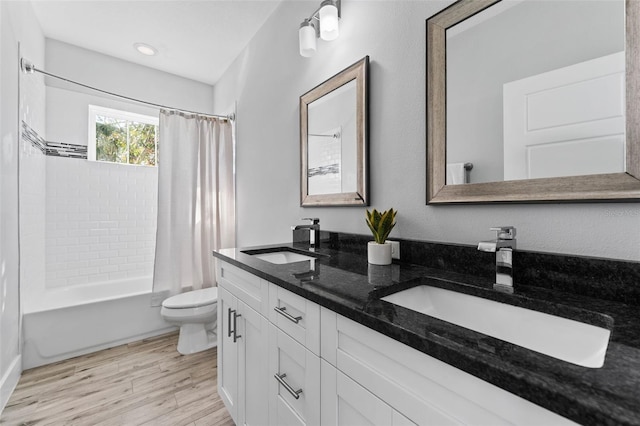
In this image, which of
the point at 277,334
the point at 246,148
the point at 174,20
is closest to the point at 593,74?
the point at 277,334

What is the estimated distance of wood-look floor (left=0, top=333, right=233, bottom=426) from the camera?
Answer: 153cm

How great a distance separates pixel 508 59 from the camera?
0.94 metres

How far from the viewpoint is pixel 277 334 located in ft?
3.30

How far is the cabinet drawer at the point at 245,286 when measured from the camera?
3.60 ft

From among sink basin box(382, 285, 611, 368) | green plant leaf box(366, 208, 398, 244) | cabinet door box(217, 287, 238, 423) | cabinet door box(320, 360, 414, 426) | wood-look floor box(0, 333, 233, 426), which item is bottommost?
wood-look floor box(0, 333, 233, 426)

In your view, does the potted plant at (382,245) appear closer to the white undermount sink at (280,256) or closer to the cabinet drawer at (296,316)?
the cabinet drawer at (296,316)

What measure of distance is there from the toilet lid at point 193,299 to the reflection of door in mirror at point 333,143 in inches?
49.5

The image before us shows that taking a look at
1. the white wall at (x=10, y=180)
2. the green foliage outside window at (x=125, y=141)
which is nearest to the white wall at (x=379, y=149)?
the green foliage outside window at (x=125, y=141)

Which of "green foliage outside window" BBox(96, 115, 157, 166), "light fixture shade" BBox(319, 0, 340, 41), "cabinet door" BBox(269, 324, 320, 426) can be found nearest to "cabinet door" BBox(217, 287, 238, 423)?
"cabinet door" BBox(269, 324, 320, 426)

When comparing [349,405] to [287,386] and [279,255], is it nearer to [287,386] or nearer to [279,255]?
[287,386]

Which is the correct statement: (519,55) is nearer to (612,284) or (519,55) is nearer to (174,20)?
(612,284)

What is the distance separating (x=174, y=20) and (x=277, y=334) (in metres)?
2.45

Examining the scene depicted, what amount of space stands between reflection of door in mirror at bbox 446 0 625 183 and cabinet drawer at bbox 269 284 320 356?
0.73m

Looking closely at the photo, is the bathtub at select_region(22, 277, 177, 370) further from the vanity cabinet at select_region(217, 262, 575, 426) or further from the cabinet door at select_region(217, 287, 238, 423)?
the vanity cabinet at select_region(217, 262, 575, 426)
